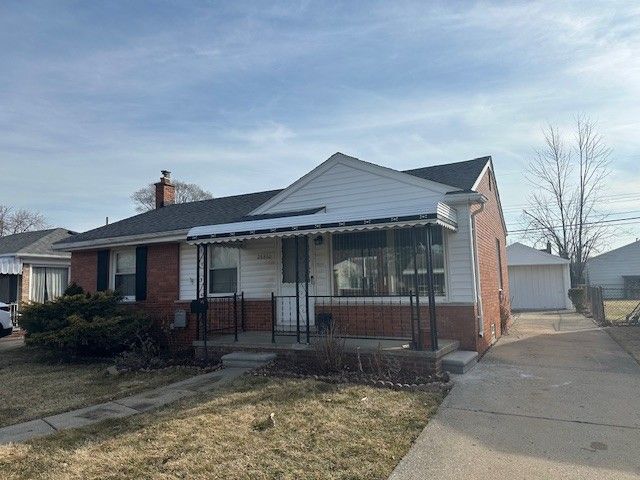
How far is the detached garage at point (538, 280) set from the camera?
72.9ft

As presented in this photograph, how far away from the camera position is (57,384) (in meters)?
7.20

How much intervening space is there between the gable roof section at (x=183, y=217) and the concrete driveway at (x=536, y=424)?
725 cm

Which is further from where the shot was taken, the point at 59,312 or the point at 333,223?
the point at 59,312

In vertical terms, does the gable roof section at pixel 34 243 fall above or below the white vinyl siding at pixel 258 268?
above

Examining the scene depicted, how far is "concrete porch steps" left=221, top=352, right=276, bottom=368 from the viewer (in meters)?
7.62

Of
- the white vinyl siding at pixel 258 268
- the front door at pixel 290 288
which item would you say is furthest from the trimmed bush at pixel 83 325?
the front door at pixel 290 288

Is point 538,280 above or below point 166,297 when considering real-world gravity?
above

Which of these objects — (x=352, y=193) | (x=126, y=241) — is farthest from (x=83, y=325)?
(x=352, y=193)

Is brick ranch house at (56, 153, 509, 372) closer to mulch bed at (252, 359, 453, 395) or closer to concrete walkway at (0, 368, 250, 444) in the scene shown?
mulch bed at (252, 359, 453, 395)

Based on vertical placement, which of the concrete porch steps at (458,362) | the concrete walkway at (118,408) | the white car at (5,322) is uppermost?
the white car at (5,322)

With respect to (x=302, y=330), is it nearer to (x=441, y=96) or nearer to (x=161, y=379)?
(x=161, y=379)

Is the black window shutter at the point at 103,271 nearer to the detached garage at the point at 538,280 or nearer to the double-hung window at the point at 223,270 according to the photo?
the double-hung window at the point at 223,270

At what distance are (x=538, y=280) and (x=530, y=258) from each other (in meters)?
1.31

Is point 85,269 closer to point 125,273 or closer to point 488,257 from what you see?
point 125,273
